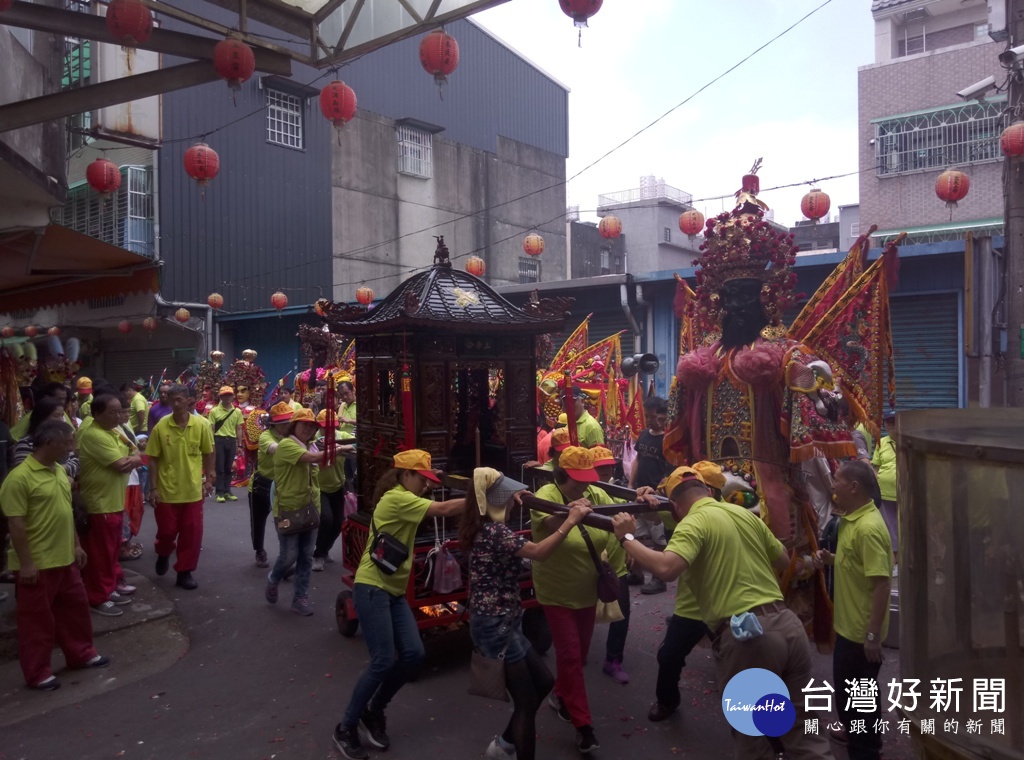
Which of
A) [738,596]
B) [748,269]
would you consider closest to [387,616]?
[738,596]

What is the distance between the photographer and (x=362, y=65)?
22.0m

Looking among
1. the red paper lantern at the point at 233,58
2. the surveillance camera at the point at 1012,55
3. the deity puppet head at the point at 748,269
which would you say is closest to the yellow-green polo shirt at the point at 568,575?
the deity puppet head at the point at 748,269

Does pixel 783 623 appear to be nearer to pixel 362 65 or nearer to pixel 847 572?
pixel 847 572

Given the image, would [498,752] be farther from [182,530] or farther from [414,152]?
[414,152]

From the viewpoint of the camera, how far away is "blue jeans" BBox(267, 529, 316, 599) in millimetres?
6469

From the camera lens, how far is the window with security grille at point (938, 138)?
16266 millimetres

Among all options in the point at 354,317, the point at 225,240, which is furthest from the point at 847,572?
the point at 225,240

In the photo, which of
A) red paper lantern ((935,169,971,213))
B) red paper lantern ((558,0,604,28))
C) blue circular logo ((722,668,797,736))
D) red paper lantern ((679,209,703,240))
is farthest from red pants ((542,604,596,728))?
red paper lantern ((679,209,703,240))

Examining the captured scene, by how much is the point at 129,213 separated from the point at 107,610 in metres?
13.6

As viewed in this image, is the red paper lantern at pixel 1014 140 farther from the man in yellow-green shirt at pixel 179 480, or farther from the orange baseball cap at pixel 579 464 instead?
the man in yellow-green shirt at pixel 179 480

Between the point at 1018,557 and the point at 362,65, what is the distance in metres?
22.9

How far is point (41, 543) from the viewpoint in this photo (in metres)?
4.96

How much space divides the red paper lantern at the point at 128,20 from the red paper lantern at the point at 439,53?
7.37 ft

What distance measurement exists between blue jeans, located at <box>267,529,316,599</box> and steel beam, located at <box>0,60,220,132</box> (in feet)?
11.7
